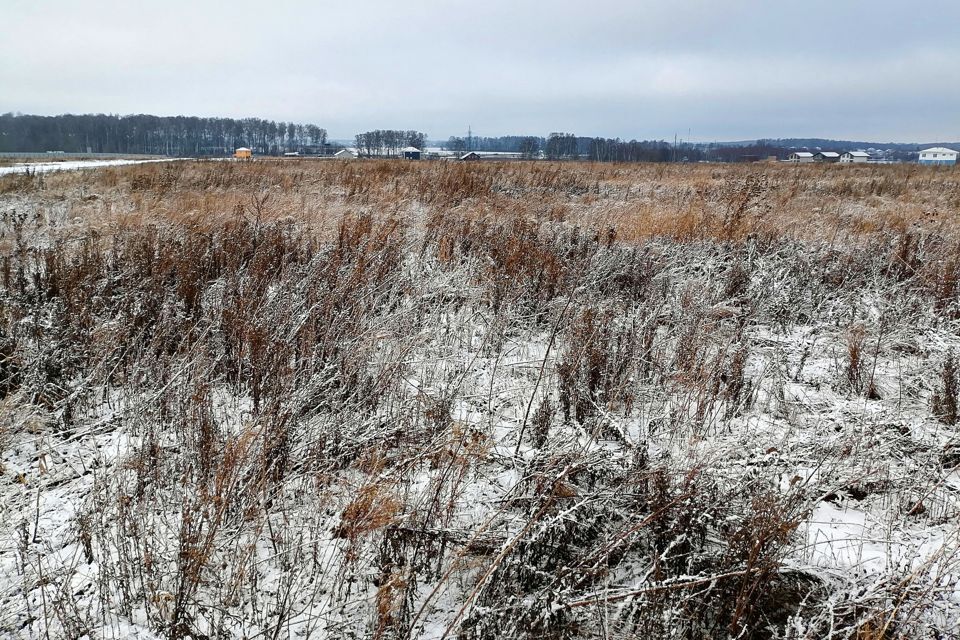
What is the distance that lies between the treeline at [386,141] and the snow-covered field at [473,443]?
280 ft

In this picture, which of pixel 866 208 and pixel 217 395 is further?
pixel 866 208

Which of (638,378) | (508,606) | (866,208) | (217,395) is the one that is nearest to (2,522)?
(217,395)

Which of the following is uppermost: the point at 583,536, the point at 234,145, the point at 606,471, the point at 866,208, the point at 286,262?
the point at 234,145

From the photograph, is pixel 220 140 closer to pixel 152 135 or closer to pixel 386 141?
pixel 152 135

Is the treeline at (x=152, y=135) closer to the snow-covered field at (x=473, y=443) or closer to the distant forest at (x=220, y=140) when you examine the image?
the distant forest at (x=220, y=140)

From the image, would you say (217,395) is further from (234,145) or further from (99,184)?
(234,145)

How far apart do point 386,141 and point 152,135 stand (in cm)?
4561

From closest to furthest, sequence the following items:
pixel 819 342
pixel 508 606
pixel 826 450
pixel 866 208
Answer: pixel 508 606, pixel 826 450, pixel 819 342, pixel 866 208

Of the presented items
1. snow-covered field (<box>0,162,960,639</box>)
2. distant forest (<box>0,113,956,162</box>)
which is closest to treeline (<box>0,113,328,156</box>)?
distant forest (<box>0,113,956,162</box>)

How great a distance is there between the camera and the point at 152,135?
3797 inches

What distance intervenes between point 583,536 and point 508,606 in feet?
2.26

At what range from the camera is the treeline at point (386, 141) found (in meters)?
88.5

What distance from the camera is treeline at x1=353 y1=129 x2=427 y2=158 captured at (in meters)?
88.5

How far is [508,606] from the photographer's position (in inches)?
69.3
